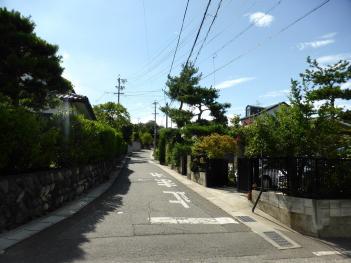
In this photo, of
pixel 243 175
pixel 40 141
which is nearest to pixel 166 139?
pixel 243 175

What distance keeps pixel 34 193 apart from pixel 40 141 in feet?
4.24

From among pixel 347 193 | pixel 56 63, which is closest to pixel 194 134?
pixel 56 63

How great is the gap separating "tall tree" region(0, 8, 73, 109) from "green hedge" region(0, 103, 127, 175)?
2092mm

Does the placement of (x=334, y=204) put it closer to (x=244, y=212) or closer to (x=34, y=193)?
(x=244, y=212)

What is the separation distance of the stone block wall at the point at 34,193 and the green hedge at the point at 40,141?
0.33m

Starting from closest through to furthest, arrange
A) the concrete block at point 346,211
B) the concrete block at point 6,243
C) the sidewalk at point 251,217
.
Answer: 1. the concrete block at point 6,243
2. the sidewalk at point 251,217
3. the concrete block at point 346,211

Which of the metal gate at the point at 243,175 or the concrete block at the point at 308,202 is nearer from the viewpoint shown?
the concrete block at the point at 308,202

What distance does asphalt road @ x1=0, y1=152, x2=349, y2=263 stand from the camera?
606cm

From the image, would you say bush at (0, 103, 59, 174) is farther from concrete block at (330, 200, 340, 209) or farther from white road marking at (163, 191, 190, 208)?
concrete block at (330, 200, 340, 209)

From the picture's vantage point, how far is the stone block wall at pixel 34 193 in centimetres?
724

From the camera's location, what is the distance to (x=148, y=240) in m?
7.08

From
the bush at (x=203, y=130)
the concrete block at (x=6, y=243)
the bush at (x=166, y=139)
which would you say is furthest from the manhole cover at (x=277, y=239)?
the bush at (x=166, y=139)

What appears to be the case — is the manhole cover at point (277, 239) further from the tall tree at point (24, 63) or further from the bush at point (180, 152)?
the bush at point (180, 152)

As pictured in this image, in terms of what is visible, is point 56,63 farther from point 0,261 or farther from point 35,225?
point 0,261
